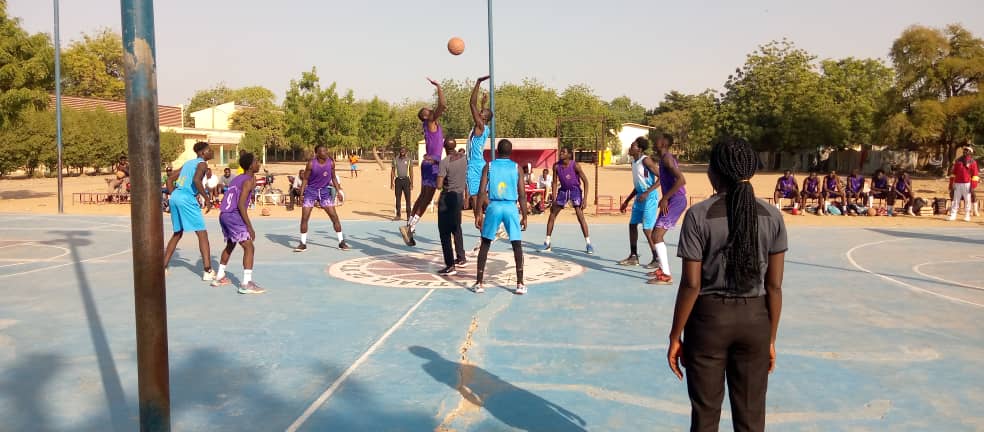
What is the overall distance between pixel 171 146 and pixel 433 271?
49.3 m

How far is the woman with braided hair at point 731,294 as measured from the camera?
340 cm

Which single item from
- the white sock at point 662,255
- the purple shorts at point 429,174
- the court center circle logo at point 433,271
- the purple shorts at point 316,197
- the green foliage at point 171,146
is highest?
the green foliage at point 171,146

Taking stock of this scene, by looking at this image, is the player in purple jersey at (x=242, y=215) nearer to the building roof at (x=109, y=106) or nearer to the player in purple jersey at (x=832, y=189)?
the player in purple jersey at (x=832, y=189)

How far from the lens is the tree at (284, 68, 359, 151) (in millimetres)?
53031

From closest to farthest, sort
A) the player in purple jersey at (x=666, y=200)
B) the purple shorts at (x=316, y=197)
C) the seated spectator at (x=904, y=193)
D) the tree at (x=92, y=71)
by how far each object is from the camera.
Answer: the player in purple jersey at (x=666, y=200), the purple shorts at (x=316, y=197), the seated spectator at (x=904, y=193), the tree at (x=92, y=71)

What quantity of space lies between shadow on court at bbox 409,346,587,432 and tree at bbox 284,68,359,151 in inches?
1936

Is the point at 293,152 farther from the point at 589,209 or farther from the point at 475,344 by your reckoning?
the point at 475,344

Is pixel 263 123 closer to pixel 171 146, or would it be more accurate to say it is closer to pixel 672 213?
pixel 171 146

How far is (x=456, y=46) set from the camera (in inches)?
548

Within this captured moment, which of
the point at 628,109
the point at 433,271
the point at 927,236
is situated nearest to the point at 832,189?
the point at 927,236

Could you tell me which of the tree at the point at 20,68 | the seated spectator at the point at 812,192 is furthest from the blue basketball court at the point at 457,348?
the tree at the point at 20,68

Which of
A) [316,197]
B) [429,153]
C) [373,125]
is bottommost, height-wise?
[316,197]

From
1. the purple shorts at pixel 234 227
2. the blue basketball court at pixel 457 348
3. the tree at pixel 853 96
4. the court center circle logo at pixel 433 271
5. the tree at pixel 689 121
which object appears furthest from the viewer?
the tree at pixel 689 121

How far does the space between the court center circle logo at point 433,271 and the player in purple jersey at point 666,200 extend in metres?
1.32
